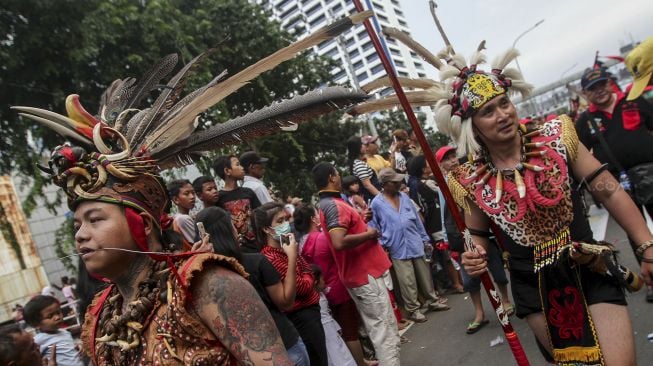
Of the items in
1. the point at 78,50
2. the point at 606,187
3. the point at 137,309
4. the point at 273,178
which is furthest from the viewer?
the point at 273,178

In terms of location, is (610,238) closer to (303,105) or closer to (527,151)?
(527,151)

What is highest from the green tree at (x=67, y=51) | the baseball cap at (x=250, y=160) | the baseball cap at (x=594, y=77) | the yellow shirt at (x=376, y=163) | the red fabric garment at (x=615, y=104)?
the green tree at (x=67, y=51)

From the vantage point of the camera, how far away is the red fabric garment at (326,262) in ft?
15.7

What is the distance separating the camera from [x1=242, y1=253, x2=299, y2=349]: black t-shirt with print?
330cm

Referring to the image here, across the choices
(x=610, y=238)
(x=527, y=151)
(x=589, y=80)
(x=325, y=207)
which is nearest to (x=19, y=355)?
(x=325, y=207)

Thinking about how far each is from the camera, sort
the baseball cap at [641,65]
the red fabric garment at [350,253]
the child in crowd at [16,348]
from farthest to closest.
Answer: the red fabric garment at [350,253], the baseball cap at [641,65], the child in crowd at [16,348]

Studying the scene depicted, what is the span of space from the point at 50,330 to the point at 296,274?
6.51ft

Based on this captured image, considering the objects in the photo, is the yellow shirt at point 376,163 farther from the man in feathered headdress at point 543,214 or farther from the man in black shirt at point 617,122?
the man in feathered headdress at point 543,214

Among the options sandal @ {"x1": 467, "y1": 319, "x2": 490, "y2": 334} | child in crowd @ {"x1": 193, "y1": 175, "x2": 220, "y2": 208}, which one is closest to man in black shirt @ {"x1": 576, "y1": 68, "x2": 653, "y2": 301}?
sandal @ {"x1": 467, "y1": 319, "x2": 490, "y2": 334}

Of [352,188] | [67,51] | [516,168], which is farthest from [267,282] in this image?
[67,51]

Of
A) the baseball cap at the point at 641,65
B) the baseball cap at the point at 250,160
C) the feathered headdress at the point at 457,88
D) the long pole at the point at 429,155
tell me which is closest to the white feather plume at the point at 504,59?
the feathered headdress at the point at 457,88

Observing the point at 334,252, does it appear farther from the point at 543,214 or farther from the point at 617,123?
the point at 617,123

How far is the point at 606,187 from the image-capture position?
8.75ft

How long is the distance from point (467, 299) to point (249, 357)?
5.65 m
